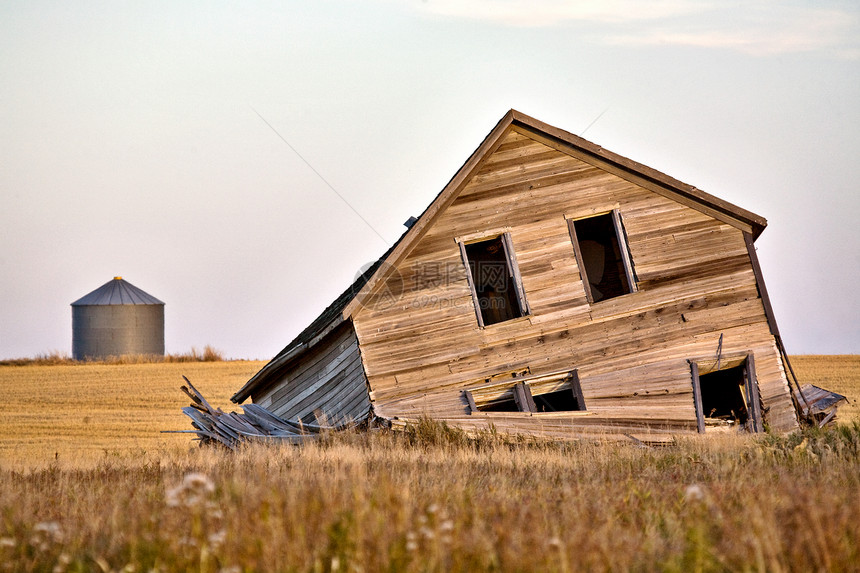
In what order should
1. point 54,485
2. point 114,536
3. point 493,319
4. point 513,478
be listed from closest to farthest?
point 114,536, point 513,478, point 54,485, point 493,319

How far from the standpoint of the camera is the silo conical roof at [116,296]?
47.5 metres

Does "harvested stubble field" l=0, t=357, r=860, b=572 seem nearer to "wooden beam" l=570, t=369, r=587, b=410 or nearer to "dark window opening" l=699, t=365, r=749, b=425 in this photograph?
"wooden beam" l=570, t=369, r=587, b=410

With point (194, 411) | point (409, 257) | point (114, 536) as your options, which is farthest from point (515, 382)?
point (114, 536)

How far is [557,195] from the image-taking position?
1373 cm

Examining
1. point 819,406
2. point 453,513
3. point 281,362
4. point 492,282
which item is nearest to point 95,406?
point 281,362

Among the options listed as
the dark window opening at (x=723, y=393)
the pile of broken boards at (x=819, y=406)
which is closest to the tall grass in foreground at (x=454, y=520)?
the pile of broken boards at (x=819, y=406)

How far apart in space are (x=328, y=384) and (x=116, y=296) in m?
37.5

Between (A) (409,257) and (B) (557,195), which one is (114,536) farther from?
(B) (557,195)

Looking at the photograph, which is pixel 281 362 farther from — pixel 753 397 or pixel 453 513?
pixel 453 513

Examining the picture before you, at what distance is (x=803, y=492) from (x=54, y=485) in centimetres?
707

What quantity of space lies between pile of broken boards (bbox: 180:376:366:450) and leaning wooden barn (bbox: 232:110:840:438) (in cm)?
75

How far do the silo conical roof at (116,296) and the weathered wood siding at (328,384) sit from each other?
34.2 m

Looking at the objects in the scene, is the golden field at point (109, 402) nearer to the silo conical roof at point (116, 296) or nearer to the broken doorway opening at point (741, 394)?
the broken doorway opening at point (741, 394)

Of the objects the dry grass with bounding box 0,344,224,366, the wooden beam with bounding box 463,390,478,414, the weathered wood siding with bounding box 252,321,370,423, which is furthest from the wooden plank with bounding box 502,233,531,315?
the dry grass with bounding box 0,344,224,366
